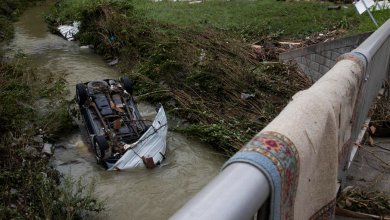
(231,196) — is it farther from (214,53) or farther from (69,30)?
(69,30)

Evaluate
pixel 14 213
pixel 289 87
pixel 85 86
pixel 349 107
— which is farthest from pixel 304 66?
pixel 14 213

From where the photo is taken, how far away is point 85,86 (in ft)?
25.8

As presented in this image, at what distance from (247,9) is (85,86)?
10.3 m

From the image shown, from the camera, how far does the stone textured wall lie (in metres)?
6.63

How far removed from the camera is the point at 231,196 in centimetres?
87

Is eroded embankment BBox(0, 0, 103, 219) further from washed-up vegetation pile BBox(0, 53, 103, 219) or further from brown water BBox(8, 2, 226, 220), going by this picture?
brown water BBox(8, 2, 226, 220)

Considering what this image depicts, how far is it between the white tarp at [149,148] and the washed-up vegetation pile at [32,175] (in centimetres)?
84

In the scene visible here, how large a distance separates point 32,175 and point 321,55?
257 inches

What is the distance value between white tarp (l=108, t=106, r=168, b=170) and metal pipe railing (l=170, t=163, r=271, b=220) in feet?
17.5

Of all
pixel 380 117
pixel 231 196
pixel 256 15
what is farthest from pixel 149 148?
pixel 256 15

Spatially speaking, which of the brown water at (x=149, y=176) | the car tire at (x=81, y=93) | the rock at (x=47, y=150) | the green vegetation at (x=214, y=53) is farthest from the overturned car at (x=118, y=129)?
the green vegetation at (x=214, y=53)

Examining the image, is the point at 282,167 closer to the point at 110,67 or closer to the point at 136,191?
the point at 136,191

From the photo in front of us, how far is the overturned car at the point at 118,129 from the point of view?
242 inches

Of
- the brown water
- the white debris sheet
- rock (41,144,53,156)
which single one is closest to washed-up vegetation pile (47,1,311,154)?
the brown water
